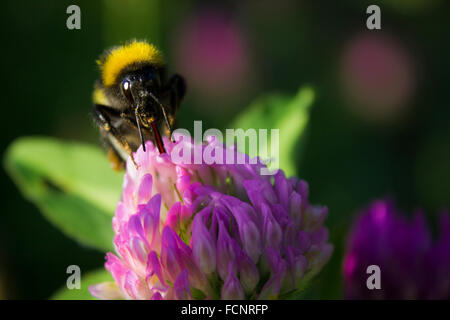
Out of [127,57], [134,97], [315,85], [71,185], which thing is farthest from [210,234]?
[315,85]

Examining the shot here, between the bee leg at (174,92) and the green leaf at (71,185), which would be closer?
the bee leg at (174,92)

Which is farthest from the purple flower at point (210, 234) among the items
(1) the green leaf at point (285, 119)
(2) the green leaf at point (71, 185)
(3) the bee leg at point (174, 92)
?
(2) the green leaf at point (71, 185)

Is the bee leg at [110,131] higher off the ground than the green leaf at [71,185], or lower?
higher

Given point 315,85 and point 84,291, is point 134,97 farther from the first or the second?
point 315,85

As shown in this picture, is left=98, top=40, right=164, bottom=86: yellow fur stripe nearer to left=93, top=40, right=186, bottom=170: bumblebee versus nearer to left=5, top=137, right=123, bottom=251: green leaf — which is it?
left=93, top=40, right=186, bottom=170: bumblebee

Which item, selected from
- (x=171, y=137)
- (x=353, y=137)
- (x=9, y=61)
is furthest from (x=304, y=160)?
(x=171, y=137)

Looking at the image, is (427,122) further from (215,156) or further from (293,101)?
(215,156)

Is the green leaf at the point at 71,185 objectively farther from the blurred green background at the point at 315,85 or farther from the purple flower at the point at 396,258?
the blurred green background at the point at 315,85
